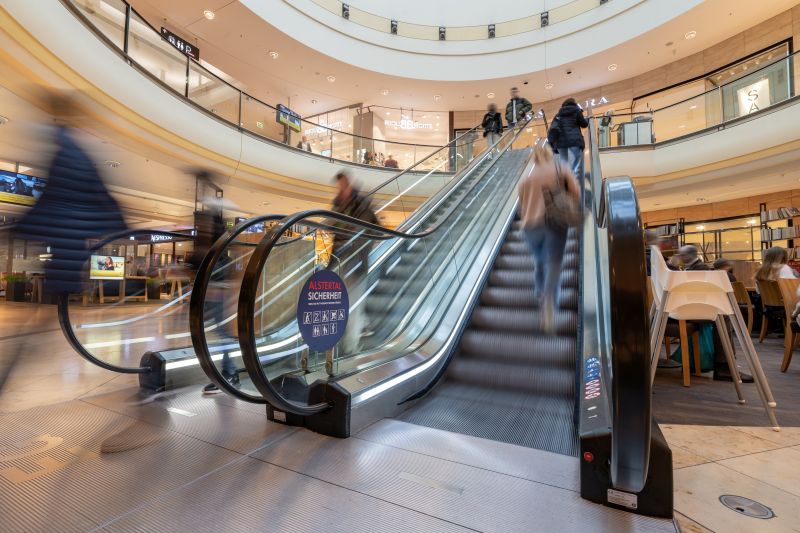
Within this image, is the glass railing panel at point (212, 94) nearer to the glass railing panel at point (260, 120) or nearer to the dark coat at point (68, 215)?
the glass railing panel at point (260, 120)

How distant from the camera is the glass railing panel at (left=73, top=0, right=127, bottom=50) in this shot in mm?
5998

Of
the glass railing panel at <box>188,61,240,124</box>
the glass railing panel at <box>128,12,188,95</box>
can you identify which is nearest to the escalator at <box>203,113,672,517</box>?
the glass railing panel at <box>128,12,188,95</box>

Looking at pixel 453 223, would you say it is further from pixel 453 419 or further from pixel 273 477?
pixel 273 477

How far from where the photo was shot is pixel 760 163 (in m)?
9.61

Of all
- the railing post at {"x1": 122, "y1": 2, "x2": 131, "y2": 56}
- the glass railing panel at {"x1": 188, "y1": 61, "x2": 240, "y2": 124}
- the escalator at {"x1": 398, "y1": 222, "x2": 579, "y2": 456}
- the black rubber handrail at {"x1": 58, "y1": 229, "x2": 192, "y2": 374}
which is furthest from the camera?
the glass railing panel at {"x1": 188, "y1": 61, "x2": 240, "y2": 124}

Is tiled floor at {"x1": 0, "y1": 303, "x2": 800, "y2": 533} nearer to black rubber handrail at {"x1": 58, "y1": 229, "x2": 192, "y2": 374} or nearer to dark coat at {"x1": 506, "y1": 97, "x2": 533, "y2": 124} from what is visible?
black rubber handrail at {"x1": 58, "y1": 229, "x2": 192, "y2": 374}

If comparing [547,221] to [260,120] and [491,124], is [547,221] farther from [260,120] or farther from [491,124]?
[491,124]

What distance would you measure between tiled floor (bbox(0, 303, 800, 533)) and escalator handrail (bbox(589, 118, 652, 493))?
50 cm

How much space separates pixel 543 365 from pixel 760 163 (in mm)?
10355

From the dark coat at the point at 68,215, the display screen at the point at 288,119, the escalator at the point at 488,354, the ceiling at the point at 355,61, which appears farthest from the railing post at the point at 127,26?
the escalator at the point at 488,354

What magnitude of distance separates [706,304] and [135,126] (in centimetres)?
873

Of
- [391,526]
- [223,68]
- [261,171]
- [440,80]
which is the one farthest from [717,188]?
[223,68]

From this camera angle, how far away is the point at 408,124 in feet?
61.2

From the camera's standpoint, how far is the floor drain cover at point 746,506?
1578mm
